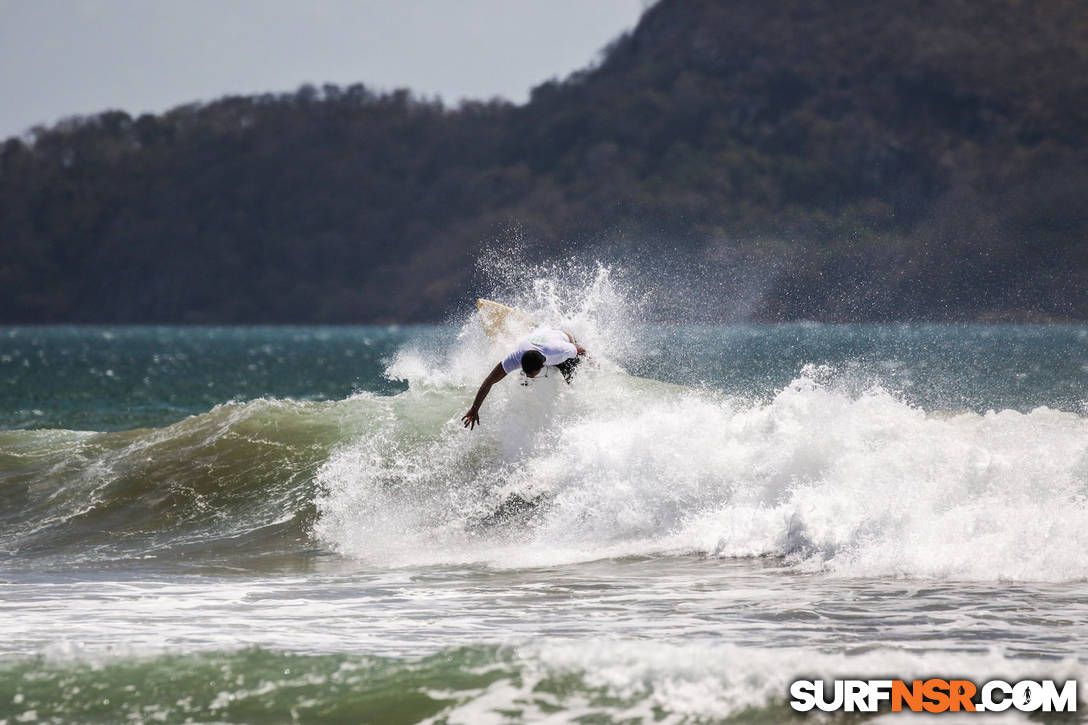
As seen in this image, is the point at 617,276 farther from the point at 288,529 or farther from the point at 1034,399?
the point at 288,529

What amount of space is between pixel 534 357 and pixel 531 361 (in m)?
0.07

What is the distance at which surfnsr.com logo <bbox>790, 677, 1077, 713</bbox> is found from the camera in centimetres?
590

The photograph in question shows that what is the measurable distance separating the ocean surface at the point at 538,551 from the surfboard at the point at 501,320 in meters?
0.35

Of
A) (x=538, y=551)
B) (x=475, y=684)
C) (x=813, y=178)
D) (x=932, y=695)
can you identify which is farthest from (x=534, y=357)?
(x=813, y=178)

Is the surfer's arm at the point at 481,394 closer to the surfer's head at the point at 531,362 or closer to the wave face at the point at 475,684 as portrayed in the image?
the surfer's head at the point at 531,362

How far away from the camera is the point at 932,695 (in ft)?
19.7

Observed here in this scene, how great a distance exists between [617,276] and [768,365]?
9026 cm

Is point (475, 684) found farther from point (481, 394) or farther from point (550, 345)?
point (550, 345)

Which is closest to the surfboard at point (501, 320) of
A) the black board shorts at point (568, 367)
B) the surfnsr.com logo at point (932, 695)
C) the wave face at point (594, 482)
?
the wave face at point (594, 482)

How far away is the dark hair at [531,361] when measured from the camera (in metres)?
11.9

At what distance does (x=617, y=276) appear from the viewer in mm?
133375

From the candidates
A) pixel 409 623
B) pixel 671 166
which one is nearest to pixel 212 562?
pixel 409 623

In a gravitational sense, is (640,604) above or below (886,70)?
below

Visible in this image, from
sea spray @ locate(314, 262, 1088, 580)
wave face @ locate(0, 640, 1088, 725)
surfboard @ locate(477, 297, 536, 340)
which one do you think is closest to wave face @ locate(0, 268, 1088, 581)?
sea spray @ locate(314, 262, 1088, 580)
